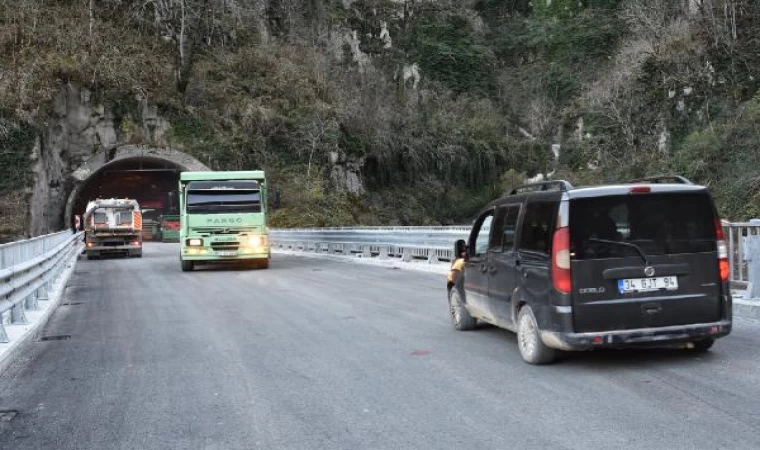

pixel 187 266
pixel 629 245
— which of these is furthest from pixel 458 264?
pixel 187 266

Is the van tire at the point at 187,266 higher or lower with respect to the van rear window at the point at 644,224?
lower

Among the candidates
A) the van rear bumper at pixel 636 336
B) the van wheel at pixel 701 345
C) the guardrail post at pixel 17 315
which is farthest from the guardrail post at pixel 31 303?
the van wheel at pixel 701 345

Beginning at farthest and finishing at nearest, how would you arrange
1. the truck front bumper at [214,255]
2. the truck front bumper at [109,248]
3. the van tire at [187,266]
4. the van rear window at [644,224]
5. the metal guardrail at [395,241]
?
1. the truck front bumper at [109,248]
2. the van tire at [187,266]
3. the truck front bumper at [214,255]
4. the metal guardrail at [395,241]
5. the van rear window at [644,224]

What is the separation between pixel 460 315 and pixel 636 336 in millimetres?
3087

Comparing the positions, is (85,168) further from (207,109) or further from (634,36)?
(634,36)

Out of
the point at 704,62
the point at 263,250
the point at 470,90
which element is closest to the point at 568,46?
the point at 470,90

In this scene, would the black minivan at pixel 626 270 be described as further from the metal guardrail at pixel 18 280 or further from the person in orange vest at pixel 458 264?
the metal guardrail at pixel 18 280

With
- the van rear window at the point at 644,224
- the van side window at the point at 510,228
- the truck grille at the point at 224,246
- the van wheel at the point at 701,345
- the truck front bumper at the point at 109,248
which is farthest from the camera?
the truck front bumper at the point at 109,248

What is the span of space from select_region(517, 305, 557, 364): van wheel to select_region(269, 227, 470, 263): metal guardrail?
1157 centimetres

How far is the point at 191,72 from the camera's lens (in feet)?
177

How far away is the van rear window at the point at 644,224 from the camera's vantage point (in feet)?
22.4

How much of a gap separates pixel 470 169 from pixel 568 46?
1329 cm

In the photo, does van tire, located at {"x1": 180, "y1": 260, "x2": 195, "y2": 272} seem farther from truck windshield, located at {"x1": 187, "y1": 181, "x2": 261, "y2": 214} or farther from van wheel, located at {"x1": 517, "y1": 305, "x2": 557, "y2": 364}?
van wheel, located at {"x1": 517, "y1": 305, "x2": 557, "y2": 364}

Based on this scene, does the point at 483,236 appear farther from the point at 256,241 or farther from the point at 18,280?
the point at 256,241
